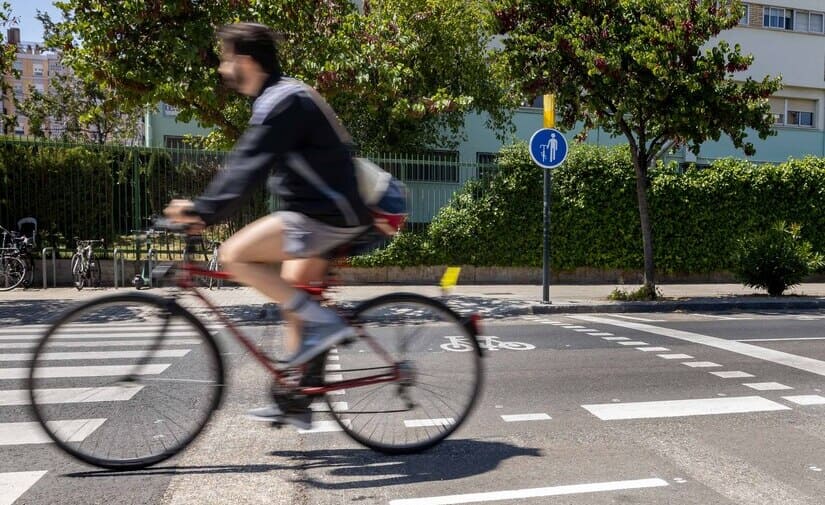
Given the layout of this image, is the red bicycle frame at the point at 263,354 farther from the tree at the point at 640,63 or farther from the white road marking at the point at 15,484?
the tree at the point at 640,63

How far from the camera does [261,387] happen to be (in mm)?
5750

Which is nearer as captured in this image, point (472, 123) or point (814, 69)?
point (472, 123)

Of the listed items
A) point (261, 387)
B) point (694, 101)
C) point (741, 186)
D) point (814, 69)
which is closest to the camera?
point (261, 387)

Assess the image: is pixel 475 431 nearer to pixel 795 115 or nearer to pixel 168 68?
pixel 168 68

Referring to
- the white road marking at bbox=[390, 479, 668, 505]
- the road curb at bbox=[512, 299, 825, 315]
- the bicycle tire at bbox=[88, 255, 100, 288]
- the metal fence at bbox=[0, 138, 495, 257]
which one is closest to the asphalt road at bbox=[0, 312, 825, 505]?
the white road marking at bbox=[390, 479, 668, 505]

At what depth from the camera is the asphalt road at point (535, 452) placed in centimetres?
346

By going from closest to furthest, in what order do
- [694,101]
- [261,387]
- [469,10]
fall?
[261,387] → [694,101] → [469,10]

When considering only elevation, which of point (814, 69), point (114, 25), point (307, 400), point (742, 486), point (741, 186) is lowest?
point (742, 486)

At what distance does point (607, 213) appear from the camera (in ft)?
55.0

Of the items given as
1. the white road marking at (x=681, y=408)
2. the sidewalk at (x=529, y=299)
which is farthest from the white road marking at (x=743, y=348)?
the sidewalk at (x=529, y=299)

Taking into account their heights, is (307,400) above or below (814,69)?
below

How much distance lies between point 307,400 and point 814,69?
106 ft

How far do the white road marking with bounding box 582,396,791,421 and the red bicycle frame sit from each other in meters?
1.83

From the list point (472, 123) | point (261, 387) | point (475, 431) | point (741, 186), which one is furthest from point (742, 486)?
point (472, 123)
